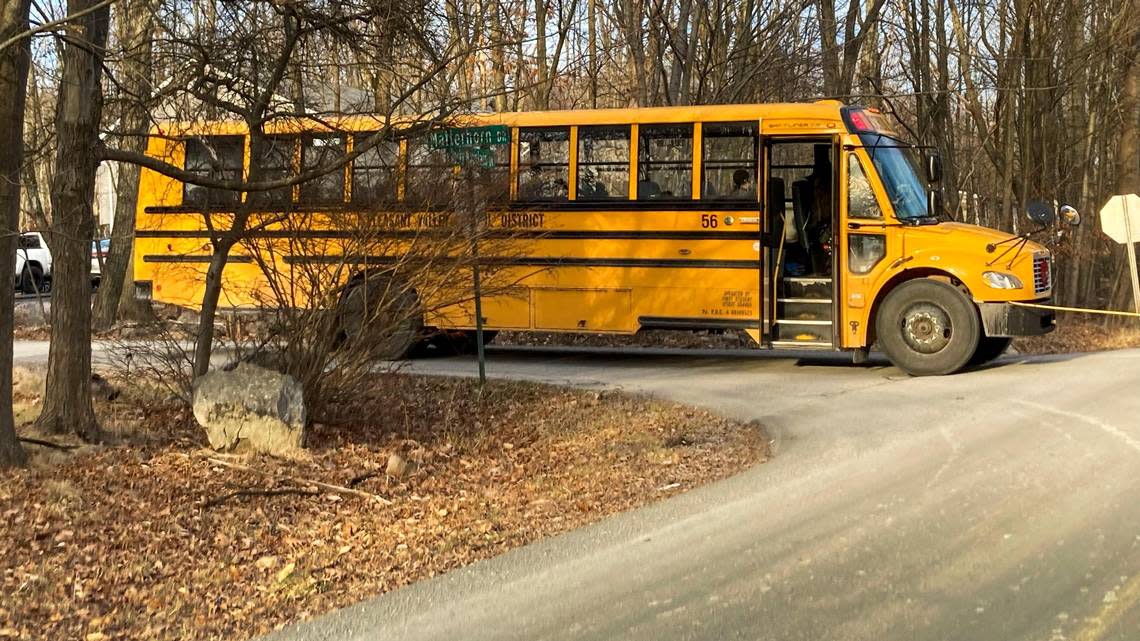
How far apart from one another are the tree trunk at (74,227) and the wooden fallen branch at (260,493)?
183cm

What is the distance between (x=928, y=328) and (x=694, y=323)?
2638 millimetres

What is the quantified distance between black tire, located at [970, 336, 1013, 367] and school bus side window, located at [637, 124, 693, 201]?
150 inches

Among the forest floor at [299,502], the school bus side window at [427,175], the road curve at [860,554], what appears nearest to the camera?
the road curve at [860,554]

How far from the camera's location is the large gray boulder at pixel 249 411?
8617mm

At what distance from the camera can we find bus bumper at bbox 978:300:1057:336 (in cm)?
1192

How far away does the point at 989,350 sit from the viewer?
43.3ft

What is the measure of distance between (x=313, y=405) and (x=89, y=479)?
7.22ft

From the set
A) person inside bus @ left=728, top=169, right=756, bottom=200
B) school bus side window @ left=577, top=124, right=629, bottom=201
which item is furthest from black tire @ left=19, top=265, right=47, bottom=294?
person inside bus @ left=728, top=169, right=756, bottom=200

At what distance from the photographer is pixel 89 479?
759 cm

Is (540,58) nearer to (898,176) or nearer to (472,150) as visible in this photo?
(898,176)

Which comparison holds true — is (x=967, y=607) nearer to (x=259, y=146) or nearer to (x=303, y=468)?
(x=303, y=468)

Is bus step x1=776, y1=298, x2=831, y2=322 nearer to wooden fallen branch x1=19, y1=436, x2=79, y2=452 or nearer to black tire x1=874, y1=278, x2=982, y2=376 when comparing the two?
black tire x1=874, y1=278, x2=982, y2=376

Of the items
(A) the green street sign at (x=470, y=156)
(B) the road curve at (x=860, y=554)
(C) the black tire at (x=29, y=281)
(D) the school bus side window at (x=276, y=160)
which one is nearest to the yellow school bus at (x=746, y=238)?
(A) the green street sign at (x=470, y=156)

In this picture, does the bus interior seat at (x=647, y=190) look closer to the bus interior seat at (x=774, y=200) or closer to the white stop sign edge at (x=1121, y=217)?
the bus interior seat at (x=774, y=200)
